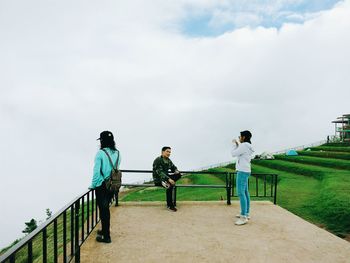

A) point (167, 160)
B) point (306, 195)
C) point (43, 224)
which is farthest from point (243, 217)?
point (306, 195)

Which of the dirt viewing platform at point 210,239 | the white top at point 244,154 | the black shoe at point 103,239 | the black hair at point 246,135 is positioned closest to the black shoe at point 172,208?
→ the dirt viewing platform at point 210,239

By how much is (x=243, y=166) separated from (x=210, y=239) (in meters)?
1.83

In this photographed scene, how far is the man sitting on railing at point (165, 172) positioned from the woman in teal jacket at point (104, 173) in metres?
2.40

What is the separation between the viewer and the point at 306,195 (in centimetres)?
1495

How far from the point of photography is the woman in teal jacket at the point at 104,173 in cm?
543

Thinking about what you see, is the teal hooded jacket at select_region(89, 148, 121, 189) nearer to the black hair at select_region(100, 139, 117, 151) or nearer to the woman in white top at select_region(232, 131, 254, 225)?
the black hair at select_region(100, 139, 117, 151)

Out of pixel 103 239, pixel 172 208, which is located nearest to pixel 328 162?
pixel 172 208

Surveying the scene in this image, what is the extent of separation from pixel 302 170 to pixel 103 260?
2343cm

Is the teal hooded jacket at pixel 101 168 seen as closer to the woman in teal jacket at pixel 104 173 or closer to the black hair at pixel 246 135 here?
the woman in teal jacket at pixel 104 173

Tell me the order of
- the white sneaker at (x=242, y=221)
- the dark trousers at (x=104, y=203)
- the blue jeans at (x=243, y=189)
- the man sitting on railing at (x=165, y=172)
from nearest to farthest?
the dark trousers at (x=104, y=203) < the white sneaker at (x=242, y=221) < the blue jeans at (x=243, y=189) < the man sitting on railing at (x=165, y=172)

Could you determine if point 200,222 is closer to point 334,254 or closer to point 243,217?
point 243,217

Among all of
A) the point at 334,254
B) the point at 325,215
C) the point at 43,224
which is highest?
the point at 43,224

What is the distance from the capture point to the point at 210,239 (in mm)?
6078

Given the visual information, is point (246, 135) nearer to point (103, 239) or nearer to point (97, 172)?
point (97, 172)
